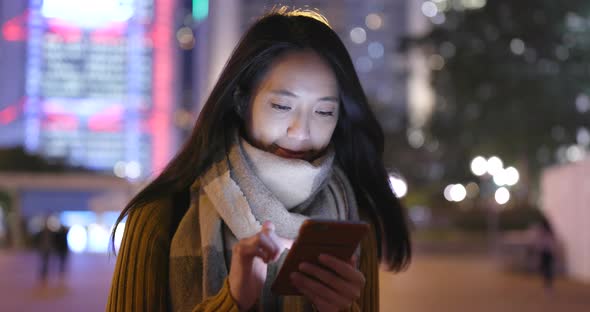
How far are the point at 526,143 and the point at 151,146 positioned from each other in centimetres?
2612

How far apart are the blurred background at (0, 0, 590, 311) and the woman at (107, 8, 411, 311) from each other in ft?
1.29

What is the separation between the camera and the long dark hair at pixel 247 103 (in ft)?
6.84

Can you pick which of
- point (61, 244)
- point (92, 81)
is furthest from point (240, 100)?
point (92, 81)

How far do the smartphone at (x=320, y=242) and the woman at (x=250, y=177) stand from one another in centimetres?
15

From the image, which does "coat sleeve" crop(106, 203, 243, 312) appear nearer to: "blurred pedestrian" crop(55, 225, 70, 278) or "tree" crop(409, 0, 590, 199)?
"blurred pedestrian" crop(55, 225, 70, 278)

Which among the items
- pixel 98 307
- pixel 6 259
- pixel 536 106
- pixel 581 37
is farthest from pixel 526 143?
pixel 98 307

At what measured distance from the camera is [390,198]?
232 centimetres

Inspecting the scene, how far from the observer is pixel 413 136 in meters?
47.0

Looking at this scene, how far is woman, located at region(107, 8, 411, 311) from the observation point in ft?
6.55

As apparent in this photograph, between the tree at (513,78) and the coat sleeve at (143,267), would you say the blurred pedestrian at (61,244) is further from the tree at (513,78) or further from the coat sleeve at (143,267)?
the coat sleeve at (143,267)

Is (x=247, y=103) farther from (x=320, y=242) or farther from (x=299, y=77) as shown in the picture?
(x=320, y=242)

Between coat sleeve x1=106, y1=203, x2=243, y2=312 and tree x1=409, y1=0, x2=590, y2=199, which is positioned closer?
coat sleeve x1=106, y1=203, x2=243, y2=312

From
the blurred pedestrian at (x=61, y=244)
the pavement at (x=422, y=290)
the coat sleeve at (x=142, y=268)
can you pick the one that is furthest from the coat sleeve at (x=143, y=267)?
the blurred pedestrian at (x=61, y=244)

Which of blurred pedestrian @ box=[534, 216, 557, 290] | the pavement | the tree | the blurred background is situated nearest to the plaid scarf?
the blurred background
